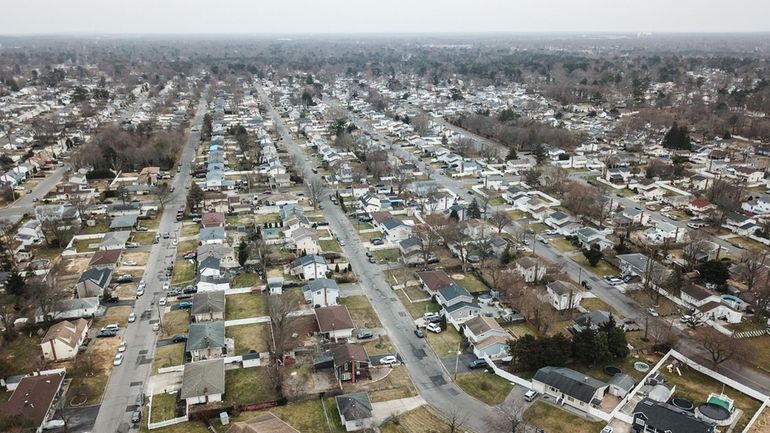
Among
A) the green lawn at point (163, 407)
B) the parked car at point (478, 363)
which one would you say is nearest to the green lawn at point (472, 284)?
the parked car at point (478, 363)

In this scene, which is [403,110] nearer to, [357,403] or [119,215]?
[119,215]

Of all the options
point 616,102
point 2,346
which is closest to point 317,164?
point 2,346

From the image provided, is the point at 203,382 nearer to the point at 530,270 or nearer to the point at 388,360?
the point at 388,360

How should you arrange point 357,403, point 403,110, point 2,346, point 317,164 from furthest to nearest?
point 403,110 < point 317,164 < point 2,346 < point 357,403

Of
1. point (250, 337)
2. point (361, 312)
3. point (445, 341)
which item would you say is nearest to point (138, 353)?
point (250, 337)

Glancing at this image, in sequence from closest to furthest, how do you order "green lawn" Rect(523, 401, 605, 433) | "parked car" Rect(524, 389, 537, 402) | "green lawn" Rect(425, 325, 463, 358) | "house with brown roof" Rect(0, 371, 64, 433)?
"house with brown roof" Rect(0, 371, 64, 433)
"green lawn" Rect(523, 401, 605, 433)
"parked car" Rect(524, 389, 537, 402)
"green lawn" Rect(425, 325, 463, 358)

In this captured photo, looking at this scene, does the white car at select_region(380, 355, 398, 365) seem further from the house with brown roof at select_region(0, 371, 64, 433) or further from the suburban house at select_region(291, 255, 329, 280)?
the house with brown roof at select_region(0, 371, 64, 433)

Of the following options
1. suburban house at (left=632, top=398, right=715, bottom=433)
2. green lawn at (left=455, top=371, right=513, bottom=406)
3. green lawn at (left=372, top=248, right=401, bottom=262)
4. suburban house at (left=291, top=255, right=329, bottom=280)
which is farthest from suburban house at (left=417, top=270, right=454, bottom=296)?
suburban house at (left=632, top=398, right=715, bottom=433)
